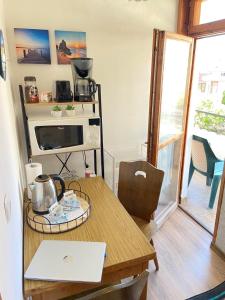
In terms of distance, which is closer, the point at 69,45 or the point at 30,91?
the point at 30,91

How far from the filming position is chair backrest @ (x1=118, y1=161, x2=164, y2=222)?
1737 millimetres

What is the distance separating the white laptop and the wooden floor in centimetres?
91

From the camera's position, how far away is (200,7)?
224 cm

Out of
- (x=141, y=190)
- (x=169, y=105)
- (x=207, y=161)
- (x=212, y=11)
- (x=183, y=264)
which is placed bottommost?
(x=183, y=264)

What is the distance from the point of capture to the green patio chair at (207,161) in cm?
276

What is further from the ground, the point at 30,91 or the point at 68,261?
the point at 30,91

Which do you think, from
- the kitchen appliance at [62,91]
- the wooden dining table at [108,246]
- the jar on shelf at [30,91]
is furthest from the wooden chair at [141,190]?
the jar on shelf at [30,91]

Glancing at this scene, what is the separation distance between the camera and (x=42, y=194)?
4.50ft

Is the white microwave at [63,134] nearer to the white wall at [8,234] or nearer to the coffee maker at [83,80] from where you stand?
the coffee maker at [83,80]

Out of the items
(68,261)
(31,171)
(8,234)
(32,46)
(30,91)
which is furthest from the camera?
(32,46)

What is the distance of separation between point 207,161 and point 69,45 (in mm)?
2011

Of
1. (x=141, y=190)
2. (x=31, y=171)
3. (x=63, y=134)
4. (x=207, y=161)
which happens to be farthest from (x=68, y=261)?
(x=207, y=161)

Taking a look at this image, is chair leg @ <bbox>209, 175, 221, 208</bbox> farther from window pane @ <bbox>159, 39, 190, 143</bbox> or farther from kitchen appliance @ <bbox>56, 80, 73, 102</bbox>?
kitchen appliance @ <bbox>56, 80, 73, 102</bbox>

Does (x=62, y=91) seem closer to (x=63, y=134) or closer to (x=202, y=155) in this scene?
(x=63, y=134)
